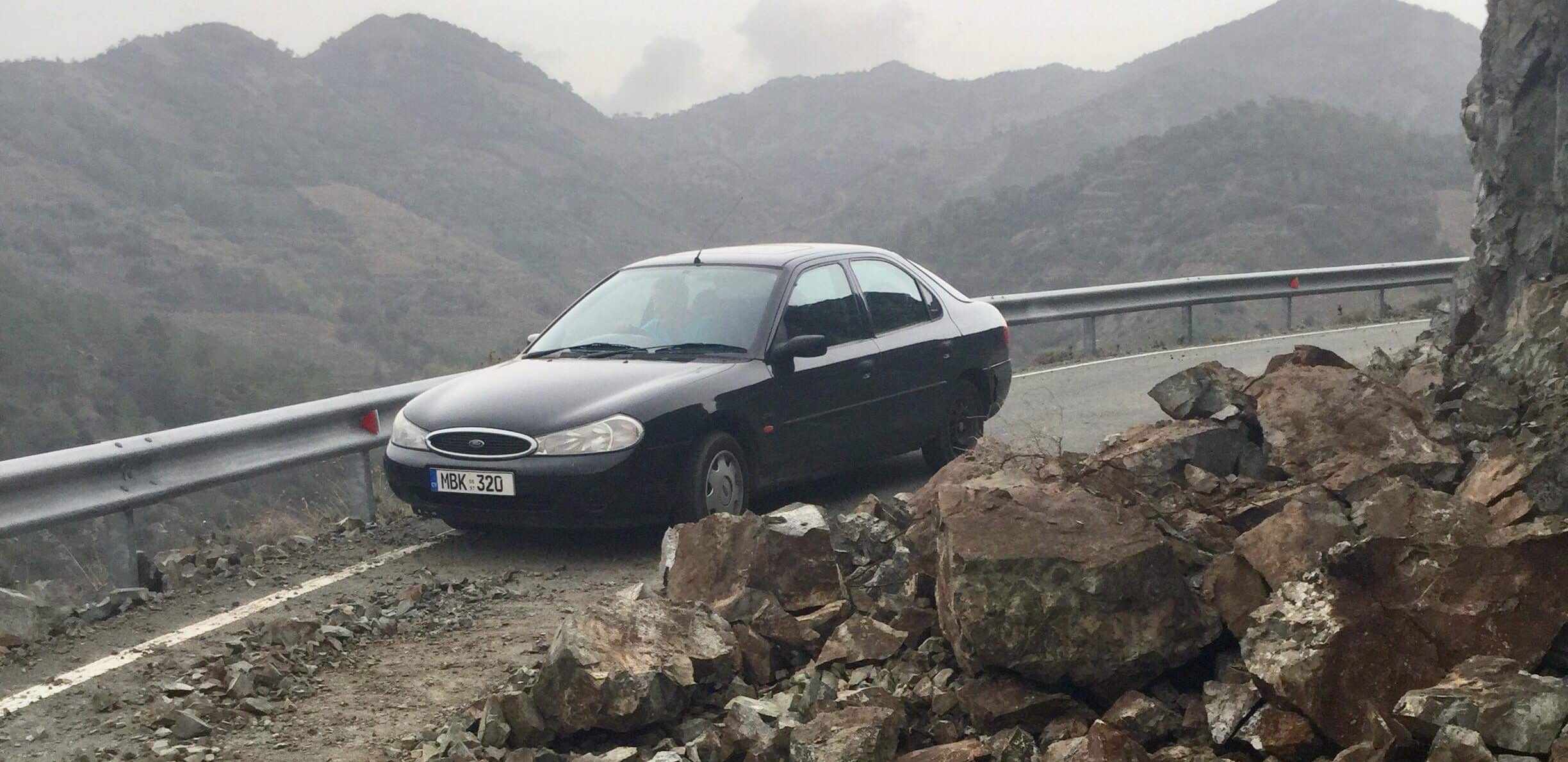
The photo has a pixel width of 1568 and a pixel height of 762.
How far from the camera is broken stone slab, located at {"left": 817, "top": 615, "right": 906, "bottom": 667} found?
197 inches

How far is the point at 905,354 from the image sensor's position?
9.04 m

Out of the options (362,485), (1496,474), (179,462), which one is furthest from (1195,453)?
(179,462)

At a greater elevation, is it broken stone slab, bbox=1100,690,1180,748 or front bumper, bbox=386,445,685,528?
front bumper, bbox=386,445,685,528

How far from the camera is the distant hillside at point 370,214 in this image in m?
85.2

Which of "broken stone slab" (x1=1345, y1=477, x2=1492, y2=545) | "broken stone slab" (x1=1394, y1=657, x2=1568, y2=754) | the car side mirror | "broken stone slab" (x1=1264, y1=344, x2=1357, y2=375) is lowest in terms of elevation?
"broken stone slab" (x1=1394, y1=657, x2=1568, y2=754)

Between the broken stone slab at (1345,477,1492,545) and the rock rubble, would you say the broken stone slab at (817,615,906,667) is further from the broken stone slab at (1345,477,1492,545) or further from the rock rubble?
the broken stone slab at (1345,477,1492,545)

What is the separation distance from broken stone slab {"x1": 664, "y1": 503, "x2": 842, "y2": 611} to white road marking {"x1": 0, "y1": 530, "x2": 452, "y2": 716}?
2122mm

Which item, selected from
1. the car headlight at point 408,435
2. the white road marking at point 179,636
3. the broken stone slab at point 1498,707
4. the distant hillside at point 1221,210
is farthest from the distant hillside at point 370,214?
the broken stone slab at point 1498,707

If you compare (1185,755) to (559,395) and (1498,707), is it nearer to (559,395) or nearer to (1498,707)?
(1498,707)

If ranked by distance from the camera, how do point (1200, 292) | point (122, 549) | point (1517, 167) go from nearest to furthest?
point (1517, 167)
point (122, 549)
point (1200, 292)

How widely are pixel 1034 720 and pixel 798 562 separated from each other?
1477 millimetres

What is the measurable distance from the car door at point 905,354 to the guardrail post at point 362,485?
9.88 feet

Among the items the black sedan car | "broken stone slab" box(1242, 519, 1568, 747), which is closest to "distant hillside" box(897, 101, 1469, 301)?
the black sedan car

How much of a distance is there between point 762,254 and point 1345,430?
380 cm
